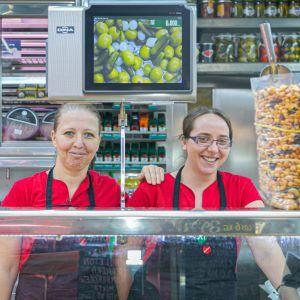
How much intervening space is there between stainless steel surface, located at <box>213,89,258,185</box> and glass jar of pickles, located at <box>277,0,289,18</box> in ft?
2.38

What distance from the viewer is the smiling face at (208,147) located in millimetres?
1623

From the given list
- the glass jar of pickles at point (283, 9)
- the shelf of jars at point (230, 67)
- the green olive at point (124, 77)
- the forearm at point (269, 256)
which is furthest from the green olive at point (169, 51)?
the glass jar of pickles at point (283, 9)

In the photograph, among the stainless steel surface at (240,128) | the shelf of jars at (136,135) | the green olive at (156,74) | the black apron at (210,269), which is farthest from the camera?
the stainless steel surface at (240,128)

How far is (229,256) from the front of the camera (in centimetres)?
118

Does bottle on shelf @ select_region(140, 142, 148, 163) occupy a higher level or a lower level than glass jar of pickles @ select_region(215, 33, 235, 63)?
lower

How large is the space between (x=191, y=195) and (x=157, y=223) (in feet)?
2.14

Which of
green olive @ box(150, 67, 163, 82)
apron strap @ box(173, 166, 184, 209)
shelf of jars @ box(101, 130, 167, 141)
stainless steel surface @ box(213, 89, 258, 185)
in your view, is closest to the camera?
green olive @ box(150, 67, 163, 82)

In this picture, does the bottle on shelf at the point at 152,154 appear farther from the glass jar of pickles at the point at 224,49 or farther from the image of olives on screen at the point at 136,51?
the image of olives on screen at the point at 136,51

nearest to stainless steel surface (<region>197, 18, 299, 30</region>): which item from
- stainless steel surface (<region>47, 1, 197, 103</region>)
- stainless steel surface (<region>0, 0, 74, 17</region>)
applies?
stainless steel surface (<region>0, 0, 74, 17</region>)

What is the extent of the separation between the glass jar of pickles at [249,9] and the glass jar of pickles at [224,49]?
0.66ft

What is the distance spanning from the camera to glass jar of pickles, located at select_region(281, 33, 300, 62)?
3996 mm

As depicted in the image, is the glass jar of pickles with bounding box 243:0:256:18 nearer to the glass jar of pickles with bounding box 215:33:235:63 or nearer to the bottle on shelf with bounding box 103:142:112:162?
the glass jar of pickles with bounding box 215:33:235:63

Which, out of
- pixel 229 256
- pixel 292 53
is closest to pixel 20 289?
pixel 229 256

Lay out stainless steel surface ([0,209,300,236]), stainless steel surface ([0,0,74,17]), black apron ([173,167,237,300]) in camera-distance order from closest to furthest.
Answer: stainless steel surface ([0,209,300,236])
black apron ([173,167,237,300])
stainless steel surface ([0,0,74,17])
